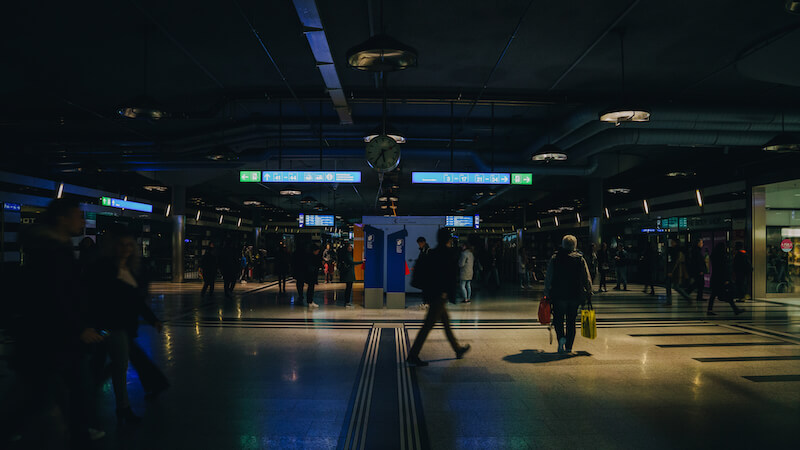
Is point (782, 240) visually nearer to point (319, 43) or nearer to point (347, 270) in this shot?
point (347, 270)

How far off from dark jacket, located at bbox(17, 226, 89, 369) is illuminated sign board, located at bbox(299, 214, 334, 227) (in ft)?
80.6

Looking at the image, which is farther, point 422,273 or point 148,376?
point 422,273

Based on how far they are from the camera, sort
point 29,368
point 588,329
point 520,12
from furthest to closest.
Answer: point 520,12 < point 588,329 < point 29,368

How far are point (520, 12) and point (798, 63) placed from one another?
223 inches

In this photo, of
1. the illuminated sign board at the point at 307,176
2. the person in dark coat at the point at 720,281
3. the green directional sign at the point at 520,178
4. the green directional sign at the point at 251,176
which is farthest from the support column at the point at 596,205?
the green directional sign at the point at 251,176

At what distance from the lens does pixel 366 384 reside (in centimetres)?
536

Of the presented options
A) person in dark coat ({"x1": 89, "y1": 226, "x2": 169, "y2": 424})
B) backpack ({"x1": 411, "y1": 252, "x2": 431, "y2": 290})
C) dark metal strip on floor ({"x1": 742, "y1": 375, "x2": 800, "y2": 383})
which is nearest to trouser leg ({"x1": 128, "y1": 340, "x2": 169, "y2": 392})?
person in dark coat ({"x1": 89, "y1": 226, "x2": 169, "y2": 424})

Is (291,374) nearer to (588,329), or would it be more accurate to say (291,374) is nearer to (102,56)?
(588,329)

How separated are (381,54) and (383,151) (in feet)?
12.9

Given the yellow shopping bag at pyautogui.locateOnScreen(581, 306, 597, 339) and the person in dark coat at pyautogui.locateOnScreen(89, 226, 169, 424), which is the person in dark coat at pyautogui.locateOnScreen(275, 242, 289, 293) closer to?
the yellow shopping bag at pyautogui.locateOnScreen(581, 306, 597, 339)

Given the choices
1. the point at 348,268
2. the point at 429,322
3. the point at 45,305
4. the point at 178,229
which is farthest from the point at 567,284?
the point at 178,229

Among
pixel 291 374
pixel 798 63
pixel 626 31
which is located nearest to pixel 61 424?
pixel 291 374

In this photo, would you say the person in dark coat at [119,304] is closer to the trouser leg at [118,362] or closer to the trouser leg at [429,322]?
the trouser leg at [118,362]

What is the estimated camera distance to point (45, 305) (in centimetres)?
323
